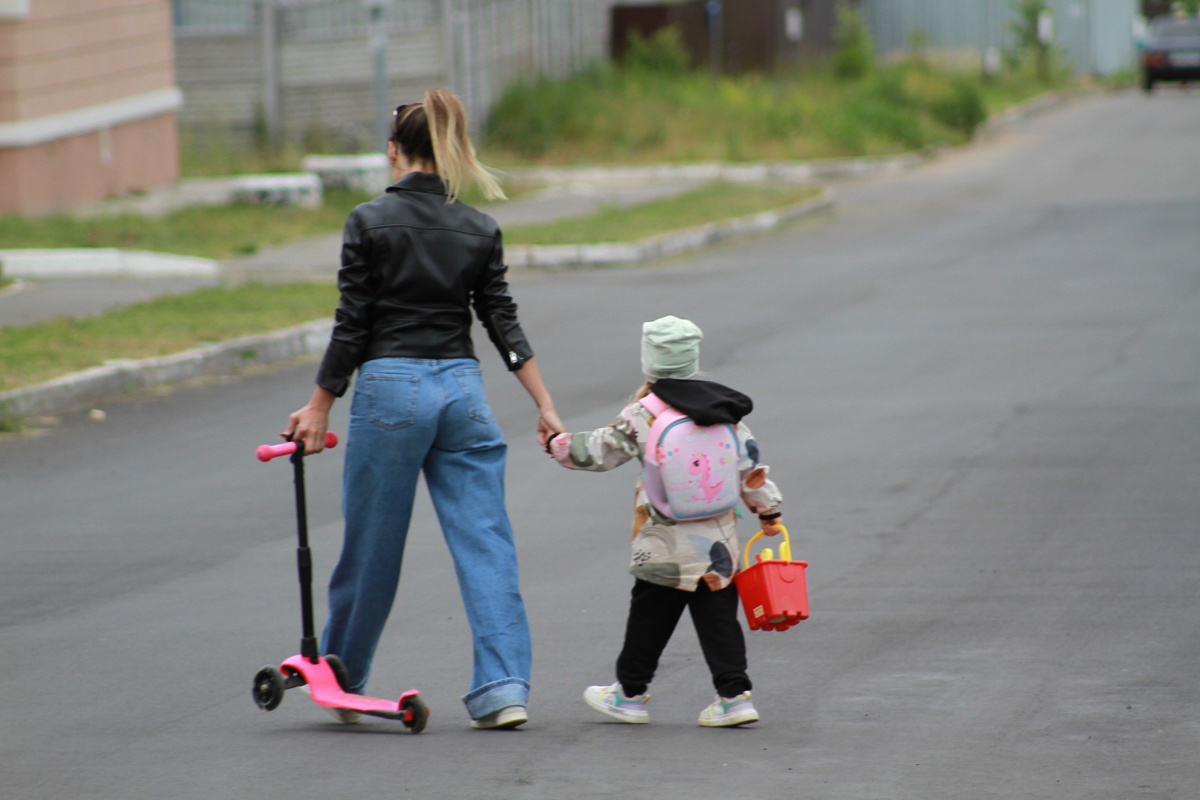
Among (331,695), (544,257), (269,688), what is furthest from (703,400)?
(544,257)

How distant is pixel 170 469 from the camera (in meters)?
8.69

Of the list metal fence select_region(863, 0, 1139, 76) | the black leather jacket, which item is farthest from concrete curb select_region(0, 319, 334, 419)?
metal fence select_region(863, 0, 1139, 76)

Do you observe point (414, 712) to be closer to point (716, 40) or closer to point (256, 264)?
point (256, 264)

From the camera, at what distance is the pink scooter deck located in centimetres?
463

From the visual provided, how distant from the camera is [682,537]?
460 centimetres

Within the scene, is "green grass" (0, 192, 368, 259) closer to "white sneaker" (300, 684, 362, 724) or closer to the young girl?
"white sneaker" (300, 684, 362, 724)

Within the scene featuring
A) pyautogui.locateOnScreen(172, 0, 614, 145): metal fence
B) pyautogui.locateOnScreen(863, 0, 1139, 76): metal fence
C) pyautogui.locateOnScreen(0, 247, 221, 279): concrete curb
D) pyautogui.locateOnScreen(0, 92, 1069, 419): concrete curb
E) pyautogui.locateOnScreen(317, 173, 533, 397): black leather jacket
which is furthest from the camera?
pyautogui.locateOnScreen(863, 0, 1139, 76): metal fence

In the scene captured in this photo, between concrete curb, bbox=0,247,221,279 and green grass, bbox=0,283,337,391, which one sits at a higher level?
concrete curb, bbox=0,247,221,279

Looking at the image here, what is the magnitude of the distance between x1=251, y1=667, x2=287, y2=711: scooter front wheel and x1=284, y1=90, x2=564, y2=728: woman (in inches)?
8.4

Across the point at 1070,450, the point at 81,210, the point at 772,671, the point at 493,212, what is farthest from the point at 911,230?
the point at 772,671

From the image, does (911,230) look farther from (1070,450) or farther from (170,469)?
(170,469)

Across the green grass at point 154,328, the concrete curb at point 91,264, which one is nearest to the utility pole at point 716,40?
the concrete curb at point 91,264

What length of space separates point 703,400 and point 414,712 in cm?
117

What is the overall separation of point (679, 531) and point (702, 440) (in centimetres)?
26
